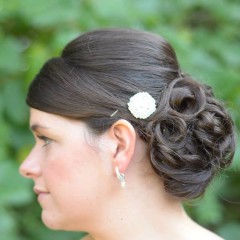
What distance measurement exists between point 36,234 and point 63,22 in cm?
95

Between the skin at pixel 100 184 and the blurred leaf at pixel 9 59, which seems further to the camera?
the blurred leaf at pixel 9 59

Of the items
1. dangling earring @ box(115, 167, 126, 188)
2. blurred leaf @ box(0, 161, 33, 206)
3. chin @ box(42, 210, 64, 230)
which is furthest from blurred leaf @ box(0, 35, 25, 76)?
dangling earring @ box(115, 167, 126, 188)

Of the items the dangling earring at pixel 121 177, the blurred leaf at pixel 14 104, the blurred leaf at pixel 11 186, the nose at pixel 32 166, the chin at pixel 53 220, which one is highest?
the dangling earring at pixel 121 177

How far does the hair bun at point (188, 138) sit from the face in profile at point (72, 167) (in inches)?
5.9

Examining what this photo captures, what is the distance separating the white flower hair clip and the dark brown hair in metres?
0.01

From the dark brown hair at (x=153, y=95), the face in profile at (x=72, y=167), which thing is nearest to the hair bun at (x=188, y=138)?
the dark brown hair at (x=153, y=95)

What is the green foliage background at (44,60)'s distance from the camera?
7.88 ft

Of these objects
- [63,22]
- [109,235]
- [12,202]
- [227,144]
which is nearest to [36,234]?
[12,202]

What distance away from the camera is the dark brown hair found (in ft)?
5.23

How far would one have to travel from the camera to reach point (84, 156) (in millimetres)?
1602

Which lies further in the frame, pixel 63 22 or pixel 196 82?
pixel 63 22

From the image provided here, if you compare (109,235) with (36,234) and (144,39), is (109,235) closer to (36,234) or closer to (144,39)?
(144,39)

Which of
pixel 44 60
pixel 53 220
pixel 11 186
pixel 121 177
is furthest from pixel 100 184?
pixel 44 60

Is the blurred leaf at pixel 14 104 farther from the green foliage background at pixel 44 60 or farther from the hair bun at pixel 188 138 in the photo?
the hair bun at pixel 188 138
